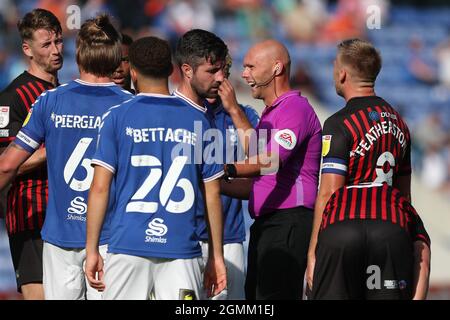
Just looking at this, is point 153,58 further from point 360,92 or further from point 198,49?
point 360,92

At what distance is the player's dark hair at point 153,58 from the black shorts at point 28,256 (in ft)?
6.36

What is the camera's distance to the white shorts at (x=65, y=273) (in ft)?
20.3

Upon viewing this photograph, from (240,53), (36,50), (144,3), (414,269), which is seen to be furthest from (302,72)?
(414,269)

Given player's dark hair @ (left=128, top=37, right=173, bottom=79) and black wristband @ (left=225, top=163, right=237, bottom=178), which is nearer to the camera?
player's dark hair @ (left=128, top=37, right=173, bottom=79)

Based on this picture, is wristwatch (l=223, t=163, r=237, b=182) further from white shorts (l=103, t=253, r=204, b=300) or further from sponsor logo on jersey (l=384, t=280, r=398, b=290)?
sponsor logo on jersey (l=384, t=280, r=398, b=290)

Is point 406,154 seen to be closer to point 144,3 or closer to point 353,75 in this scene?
point 353,75

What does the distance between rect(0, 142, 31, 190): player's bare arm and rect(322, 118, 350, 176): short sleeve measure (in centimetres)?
197

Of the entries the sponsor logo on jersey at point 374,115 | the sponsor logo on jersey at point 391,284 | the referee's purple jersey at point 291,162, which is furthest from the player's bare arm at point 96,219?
the sponsor logo on jersey at point 374,115

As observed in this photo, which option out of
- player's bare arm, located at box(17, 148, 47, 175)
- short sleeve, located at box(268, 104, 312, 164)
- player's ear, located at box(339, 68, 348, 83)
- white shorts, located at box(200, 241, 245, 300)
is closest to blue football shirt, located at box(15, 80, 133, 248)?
player's bare arm, located at box(17, 148, 47, 175)

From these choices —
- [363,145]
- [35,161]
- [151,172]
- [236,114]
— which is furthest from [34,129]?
[363,145]

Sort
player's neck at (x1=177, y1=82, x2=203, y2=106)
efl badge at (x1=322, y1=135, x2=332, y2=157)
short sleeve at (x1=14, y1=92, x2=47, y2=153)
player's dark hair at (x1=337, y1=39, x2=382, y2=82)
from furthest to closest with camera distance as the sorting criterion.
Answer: player's dark hair at (x1=337, y1=39, x2=382, y2=82), efl badge at (x1=322, y1=135, x2=332, y2=157), short sleeve at (x1=14, y1=92, x2=47, y2=153), player's neck at (x1=177, y1=82, x2=203, y2=106)

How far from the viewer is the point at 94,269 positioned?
5301 mm

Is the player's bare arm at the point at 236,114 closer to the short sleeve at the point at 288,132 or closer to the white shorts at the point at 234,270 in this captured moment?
the short sleeve at the point at 288,132

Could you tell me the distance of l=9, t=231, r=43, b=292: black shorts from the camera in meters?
6.78
